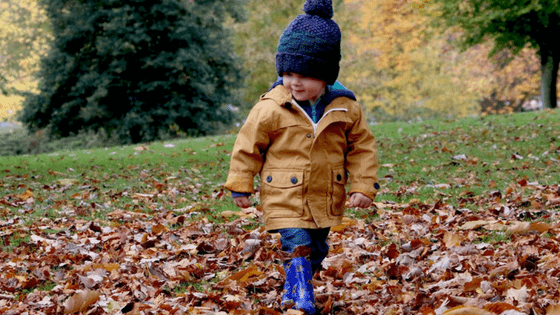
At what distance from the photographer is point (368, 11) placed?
24.4 m

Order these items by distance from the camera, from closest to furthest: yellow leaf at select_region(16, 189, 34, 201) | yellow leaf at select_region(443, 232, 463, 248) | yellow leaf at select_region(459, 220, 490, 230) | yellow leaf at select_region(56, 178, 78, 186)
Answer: yellow leaf at select_region(443, 232, 463, 248), yellow leaf at select_region(459, 220, 490, 230), yellow leaf at select_region(16, 189, 34, 201), yellow leaf at select_region(56, 178, 78, 186)

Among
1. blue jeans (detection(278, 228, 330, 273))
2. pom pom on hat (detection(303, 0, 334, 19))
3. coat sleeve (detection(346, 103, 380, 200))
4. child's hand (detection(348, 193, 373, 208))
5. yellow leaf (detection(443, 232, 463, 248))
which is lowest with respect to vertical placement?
yellow leaf (detection(443, 232, 463, 248))

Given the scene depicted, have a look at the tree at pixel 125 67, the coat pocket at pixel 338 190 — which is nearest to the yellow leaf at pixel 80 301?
the coat pocket at pixel 338 190

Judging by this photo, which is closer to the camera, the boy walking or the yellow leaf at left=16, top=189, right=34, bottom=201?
the boy walking

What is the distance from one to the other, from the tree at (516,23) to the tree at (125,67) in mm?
9164

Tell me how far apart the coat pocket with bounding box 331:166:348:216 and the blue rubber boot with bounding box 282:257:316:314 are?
34 centimetres

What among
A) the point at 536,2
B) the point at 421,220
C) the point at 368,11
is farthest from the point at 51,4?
the point at 421,220

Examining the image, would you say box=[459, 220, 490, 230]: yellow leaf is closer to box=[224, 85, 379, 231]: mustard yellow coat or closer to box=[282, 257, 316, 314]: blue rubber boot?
box=[224, 85, 379, 231]: mustard yellow coat

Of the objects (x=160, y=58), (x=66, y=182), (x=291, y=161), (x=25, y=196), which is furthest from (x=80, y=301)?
(x=160, y=58)

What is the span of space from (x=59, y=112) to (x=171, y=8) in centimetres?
542

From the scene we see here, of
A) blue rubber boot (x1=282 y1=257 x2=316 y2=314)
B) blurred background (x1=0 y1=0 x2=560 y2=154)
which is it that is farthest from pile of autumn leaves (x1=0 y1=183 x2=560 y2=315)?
blurred background (x1=0 y1=0 x2=560 y2=154)

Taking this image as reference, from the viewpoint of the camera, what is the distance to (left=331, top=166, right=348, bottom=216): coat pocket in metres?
3.34

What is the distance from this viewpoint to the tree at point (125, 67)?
66.2 feet

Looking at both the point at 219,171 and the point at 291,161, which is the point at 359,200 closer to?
the point at 291,161
